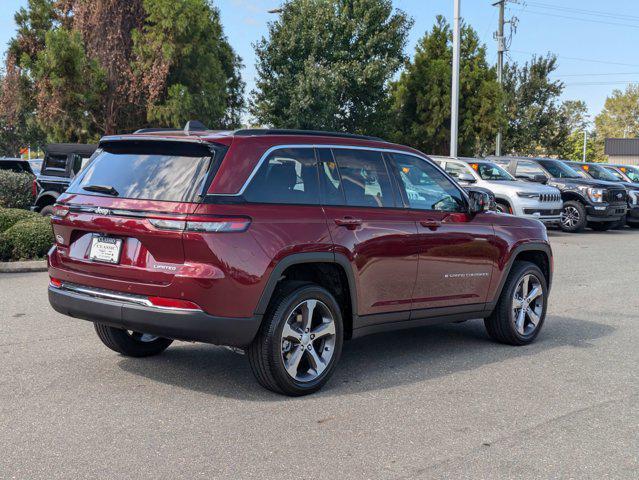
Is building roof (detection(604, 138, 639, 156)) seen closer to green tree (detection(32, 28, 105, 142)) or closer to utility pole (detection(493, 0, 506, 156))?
utility pole (detection(493, 0, 506, 156))

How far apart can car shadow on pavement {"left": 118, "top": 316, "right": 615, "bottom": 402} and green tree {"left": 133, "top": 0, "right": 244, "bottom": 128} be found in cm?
1971

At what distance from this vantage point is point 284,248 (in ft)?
17.1

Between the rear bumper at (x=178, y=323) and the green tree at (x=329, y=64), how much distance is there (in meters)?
25.6

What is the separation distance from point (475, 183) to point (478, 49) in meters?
18.4

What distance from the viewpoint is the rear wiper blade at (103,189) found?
5.38 m

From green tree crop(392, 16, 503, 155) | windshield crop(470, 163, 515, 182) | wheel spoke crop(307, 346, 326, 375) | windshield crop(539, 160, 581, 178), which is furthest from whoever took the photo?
green tree crop(392, 16, 503, 155)

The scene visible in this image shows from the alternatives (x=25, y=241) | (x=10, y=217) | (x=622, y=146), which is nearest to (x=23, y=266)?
(x=25, y=241)

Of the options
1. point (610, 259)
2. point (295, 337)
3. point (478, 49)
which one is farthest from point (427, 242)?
point (478, 49)

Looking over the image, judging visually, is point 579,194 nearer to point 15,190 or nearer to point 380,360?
point 15,190

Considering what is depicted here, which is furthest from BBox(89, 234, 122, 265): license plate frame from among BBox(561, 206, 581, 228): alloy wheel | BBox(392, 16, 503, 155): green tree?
BBox(392, 16, 503, 155): green tree

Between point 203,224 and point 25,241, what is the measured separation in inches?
315

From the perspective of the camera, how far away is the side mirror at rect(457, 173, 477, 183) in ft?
60.0

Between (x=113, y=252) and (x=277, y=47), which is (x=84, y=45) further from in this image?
(x=113, y=252)

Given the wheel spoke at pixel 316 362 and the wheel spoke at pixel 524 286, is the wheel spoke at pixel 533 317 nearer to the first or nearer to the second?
the wheel spoke at pixel 524 286
